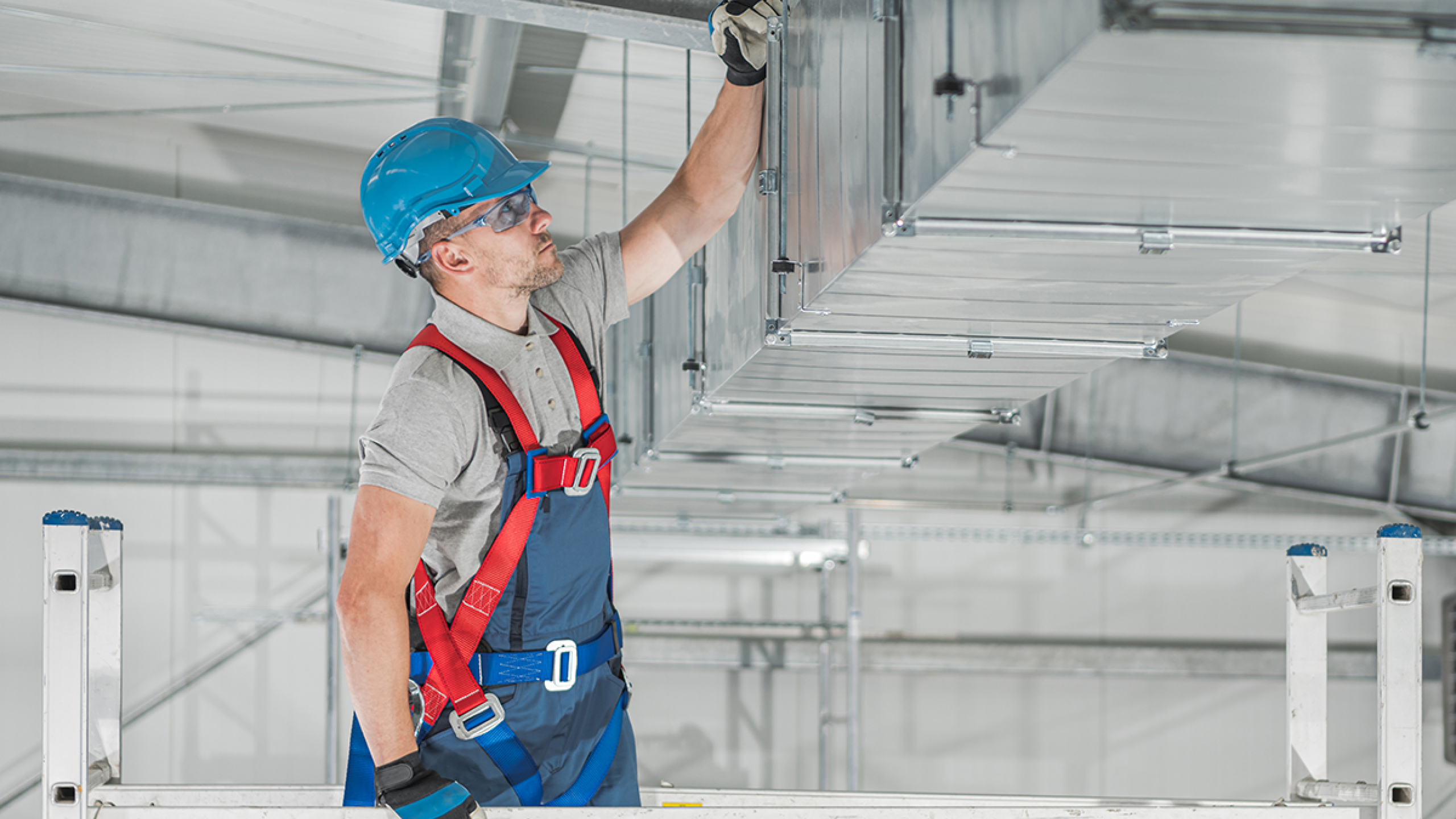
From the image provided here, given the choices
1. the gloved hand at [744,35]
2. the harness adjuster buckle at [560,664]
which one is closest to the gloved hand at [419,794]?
the harness adjuster buckle at [560,664]

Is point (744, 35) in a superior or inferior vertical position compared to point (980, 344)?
superior

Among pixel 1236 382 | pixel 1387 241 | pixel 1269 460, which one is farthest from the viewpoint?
pixel 1236 382

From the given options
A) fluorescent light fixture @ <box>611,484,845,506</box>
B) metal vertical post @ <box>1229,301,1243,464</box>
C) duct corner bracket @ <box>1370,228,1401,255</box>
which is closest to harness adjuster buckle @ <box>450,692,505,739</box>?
duct corner bracket @ <box>1370,228,1401,255</box>

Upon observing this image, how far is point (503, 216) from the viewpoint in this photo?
7.06ft

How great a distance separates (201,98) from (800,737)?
17.8 feet

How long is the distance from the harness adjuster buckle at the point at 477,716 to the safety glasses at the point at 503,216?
803mm

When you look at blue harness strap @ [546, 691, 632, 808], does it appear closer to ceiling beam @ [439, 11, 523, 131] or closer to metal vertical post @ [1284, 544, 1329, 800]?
metal vertical post @ [1284, 544, 1329, 800]

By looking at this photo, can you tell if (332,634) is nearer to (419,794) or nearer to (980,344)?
(419,794)

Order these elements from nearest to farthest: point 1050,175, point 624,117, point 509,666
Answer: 1. point 1050,175
2. point 509,666
3. point 624,117

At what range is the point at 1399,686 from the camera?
85.3 inches

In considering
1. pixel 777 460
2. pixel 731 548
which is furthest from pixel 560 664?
pixel 731 548

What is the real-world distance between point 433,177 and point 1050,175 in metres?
1.12

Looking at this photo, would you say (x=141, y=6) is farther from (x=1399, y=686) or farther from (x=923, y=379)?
(x=1399, y=686)

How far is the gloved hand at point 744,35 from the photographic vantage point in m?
2.30
